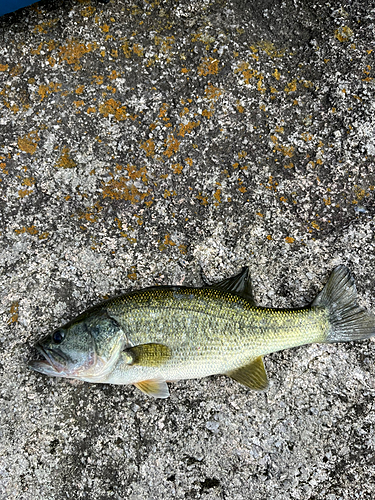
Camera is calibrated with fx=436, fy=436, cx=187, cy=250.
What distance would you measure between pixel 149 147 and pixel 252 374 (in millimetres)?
1711

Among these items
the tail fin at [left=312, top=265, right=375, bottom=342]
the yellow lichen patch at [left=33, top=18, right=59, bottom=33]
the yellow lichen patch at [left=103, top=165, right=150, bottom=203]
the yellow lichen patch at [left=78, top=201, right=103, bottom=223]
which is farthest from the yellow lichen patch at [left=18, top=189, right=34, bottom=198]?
the tail fin at [left=312, top=265, right=375, bottom=342]

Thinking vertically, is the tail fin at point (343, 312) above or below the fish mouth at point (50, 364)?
below

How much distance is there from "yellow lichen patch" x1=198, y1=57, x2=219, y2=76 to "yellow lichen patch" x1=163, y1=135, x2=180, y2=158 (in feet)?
1.73

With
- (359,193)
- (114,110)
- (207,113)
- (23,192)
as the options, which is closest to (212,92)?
(207,113)

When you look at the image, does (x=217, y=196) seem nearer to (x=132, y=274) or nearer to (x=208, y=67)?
(x=132, y=274)

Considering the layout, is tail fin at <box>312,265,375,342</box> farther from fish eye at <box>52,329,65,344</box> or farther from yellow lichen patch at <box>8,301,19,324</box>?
yellow lichen patch at <box>8,301,19,324</box>

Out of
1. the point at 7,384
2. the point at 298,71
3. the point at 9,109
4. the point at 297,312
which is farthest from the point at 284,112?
the point at 7,384

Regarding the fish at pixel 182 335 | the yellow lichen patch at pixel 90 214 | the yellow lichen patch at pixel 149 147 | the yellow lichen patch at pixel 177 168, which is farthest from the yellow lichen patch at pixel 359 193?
the yellow lichen patch at pixel 90 214

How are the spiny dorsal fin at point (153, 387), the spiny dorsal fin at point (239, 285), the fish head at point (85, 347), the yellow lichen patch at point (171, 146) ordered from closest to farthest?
1. the fish head at point (85, 347)
2. the spiny dorsal fin at point (153, 387)
3. the spiny dorsal fin at point (239, 285)
4. the yellow lichen patch at point (171, 146)

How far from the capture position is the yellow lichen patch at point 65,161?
10.1 feet

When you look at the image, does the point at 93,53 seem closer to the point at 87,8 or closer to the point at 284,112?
the point at 87,8

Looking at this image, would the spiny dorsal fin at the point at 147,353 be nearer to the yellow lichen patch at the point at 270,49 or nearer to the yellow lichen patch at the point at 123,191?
the yellow lichen patch at the point at 123,191

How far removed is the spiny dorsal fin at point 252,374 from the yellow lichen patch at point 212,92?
1.85 m

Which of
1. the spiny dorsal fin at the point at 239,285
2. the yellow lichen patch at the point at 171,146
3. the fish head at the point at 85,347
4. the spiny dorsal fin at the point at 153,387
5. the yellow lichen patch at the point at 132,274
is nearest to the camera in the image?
the fish head at the point at 85,347
